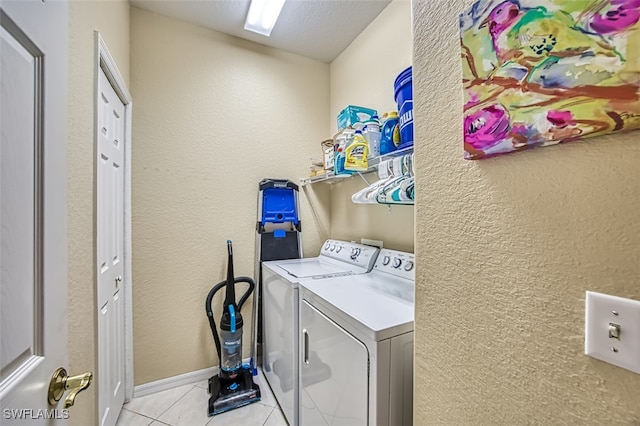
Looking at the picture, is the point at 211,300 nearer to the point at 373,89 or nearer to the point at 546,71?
the point at 373,89

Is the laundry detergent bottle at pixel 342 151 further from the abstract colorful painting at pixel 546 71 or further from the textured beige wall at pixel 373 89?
the abstract colorful painting at pixel 546 71

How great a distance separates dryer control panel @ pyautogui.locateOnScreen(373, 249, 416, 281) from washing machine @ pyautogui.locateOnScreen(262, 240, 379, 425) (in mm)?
65

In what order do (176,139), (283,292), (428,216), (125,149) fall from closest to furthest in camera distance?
1. (428,216)
2. (283,292)
3. (125,149)
4. (176,139)

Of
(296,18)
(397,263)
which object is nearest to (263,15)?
(296,18)

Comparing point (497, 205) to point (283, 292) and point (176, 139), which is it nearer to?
point (283, 292)

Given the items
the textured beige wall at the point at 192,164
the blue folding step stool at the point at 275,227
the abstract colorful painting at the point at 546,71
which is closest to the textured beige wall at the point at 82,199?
the textured beige wall at the point at 192,164

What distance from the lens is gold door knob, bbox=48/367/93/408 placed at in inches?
22.0

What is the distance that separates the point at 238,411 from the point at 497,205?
6.73 ft

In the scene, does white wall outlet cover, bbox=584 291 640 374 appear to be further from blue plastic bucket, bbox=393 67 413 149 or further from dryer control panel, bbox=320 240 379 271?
dryer control panel, bbox=320 240 379 271

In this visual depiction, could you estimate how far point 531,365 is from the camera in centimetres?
54

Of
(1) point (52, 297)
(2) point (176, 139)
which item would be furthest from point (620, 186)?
(2) point (176, 139)

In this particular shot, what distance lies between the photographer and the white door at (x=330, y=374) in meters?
0.99

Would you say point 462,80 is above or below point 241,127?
below

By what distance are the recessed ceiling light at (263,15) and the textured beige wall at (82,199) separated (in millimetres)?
961
